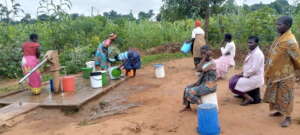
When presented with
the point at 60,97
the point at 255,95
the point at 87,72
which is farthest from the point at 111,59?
the point at 255,95

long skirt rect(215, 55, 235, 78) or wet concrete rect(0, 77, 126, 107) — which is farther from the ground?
long skirt rect(215, 55, 235, 78)

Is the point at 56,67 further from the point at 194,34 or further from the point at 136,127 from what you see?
the point at 194,34

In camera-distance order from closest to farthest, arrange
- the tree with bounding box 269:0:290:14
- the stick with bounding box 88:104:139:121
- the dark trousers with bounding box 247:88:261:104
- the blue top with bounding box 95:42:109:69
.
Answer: the stick with bounding box 88:104:139:121 < the dark trousers with bounding box 247:88:261:104 < the blue top with bounding box 95:42:109:69 < the tree with bounding box 269:0:290:14

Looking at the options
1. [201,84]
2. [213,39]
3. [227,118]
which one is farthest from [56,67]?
[213,39]

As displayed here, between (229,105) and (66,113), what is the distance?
3022 mm

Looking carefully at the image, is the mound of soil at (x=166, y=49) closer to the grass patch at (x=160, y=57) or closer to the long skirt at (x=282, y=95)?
the grass patch at (x=160, y=57)

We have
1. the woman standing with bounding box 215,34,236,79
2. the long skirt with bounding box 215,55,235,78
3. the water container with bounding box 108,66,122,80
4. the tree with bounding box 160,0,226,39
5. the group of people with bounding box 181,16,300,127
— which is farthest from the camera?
the tree with bounding box 160,0,226,39

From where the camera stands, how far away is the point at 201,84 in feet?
16.2

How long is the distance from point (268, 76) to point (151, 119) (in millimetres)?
1891

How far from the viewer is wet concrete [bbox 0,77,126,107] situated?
5871mm

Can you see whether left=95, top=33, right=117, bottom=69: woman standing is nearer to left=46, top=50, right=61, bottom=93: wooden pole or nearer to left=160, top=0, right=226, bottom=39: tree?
left=46, top=50, right=61, bottom=93: wooden pole

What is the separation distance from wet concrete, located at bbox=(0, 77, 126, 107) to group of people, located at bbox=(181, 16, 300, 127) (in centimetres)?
220

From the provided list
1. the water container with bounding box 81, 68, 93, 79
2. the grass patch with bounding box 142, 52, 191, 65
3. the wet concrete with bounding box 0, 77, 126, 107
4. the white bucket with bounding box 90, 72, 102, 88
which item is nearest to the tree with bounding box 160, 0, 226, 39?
the grass patch with bounding box 142, 52, 191, 65

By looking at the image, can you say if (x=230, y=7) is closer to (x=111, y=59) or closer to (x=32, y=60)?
(x=111, y=59)
